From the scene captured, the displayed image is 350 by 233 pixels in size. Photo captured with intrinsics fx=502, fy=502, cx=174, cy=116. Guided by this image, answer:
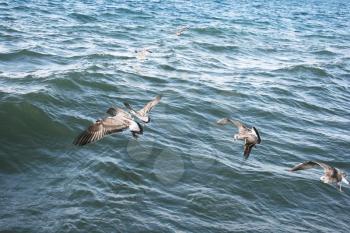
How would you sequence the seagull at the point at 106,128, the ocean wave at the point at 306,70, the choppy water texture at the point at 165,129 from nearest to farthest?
the seagull at the point at 106,128
the choppy water texture at the point at 165,129
the ocean wave at the point at 306,70

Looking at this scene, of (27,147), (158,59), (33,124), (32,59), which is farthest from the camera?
(158,59)

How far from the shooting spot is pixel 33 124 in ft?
46.1

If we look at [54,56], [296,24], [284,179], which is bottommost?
[296,24]

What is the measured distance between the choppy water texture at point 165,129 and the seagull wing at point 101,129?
1365mm

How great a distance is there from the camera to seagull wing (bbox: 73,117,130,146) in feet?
34.0

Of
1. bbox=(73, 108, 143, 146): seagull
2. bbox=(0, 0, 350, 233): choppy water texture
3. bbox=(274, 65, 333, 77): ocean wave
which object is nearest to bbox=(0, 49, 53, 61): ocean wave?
bbox=(0, 0, 350, 233): choppy water texture

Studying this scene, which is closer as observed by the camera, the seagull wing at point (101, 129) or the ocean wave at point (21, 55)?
the seagull wing at point (101, 129)

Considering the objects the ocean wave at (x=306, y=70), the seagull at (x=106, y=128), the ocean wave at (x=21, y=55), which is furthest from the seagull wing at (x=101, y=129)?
the ocean wave at (x=306, y=70)

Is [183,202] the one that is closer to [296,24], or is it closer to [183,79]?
[183,79]

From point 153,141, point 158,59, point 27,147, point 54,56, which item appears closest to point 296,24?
point 158,59

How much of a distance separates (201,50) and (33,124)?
46.3ft

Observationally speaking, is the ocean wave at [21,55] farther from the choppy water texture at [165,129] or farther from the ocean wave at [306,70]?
the ocean wave at [306,70]

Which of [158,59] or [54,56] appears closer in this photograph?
[54,56]

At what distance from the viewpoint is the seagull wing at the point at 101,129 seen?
10.4 metres
